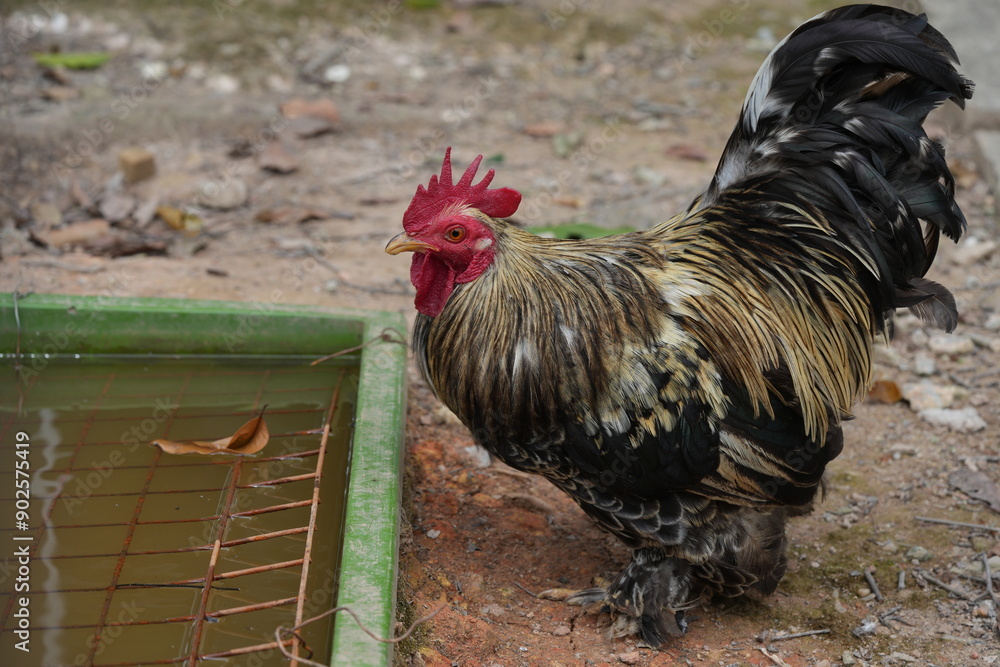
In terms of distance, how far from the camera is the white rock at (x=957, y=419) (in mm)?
4801

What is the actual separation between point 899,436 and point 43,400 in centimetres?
428

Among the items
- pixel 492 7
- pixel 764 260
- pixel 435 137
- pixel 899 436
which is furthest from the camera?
pixel 492 7

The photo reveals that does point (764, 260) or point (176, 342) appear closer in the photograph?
point (764, 260)

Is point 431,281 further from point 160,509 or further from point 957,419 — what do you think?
point 957,419

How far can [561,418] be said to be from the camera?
319 centimetres

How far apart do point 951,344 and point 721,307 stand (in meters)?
2.91

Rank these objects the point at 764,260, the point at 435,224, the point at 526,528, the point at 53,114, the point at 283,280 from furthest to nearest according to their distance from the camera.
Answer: the point at 53,114, the point at 283,280, the point at 526,528, the point at 764,260, the point at 435,224

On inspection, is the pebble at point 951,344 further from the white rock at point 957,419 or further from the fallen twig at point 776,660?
the fallen twig at point 776,660

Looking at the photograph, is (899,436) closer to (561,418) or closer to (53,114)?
(561,418)

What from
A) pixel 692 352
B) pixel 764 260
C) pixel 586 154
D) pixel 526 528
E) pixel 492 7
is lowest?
pixel 526 528

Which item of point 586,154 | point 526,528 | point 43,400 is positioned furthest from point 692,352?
point 586,154

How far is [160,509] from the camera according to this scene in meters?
3.55

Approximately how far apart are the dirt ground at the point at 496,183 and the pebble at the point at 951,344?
0.02m

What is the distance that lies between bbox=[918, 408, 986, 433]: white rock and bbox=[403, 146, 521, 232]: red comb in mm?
2951
